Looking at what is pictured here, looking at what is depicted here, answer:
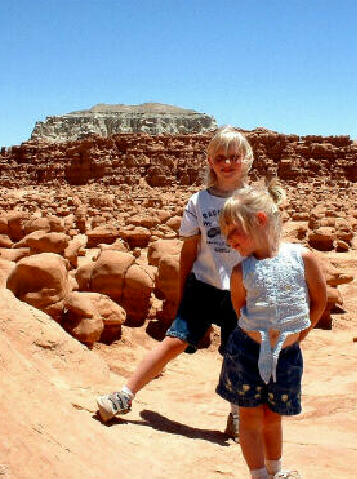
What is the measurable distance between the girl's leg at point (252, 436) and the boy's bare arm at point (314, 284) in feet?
1.30

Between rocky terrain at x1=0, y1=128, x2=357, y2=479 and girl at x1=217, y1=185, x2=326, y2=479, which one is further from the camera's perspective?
rocky terrain at x1=0, y1=128, x2=357, y2=479

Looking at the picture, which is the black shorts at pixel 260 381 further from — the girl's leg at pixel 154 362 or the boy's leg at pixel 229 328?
the girl's leg at pixel 154 362

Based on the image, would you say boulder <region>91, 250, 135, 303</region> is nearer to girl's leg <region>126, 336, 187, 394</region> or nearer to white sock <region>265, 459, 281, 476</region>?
girl's leg <region>126, 336, 187, 394</region>

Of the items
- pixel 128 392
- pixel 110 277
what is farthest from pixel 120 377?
pixel 110 277

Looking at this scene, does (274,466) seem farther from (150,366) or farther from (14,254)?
(14,254)

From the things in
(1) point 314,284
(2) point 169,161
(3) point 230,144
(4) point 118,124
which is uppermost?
(4) point 118,124

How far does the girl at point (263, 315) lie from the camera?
247 centimetres

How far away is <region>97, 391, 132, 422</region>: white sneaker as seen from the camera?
10.6ft

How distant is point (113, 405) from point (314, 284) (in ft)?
4.73

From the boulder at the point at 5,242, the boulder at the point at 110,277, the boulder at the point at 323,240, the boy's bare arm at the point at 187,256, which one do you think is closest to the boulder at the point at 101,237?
the boulder at the point at 5,242

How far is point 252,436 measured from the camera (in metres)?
2.50

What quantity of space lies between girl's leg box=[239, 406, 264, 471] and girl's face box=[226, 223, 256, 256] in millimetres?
707

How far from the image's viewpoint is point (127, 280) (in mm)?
7145

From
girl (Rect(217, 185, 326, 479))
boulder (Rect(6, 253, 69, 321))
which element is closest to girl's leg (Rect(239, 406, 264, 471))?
girl (Rect(217, 185, 326, 479))
